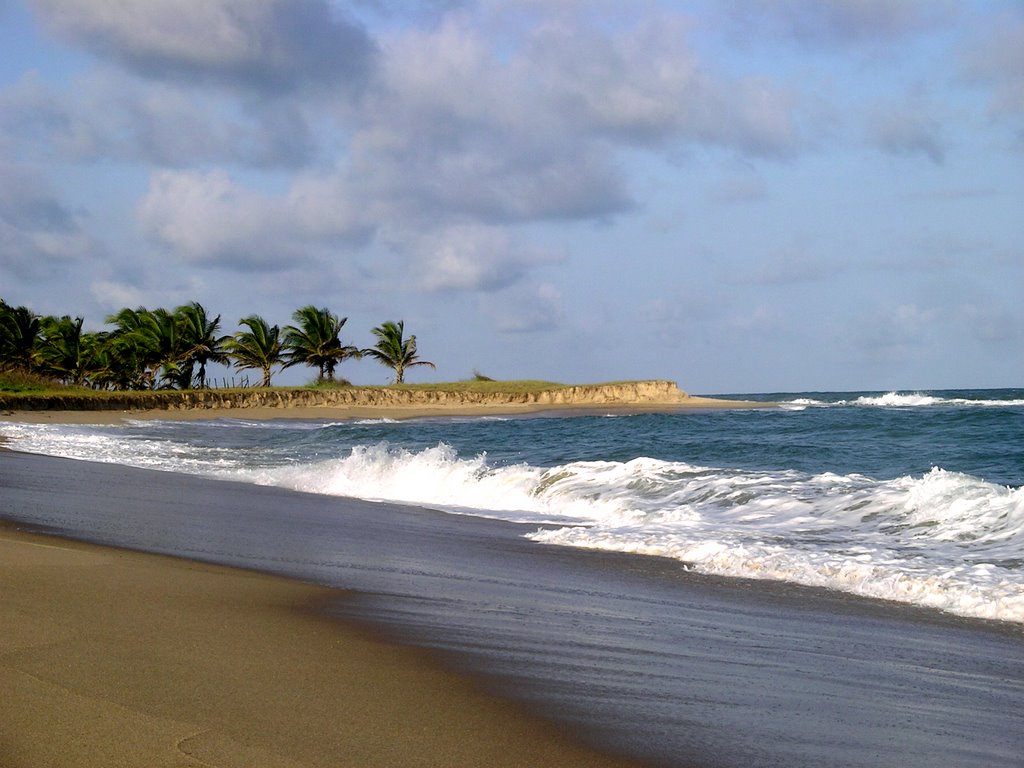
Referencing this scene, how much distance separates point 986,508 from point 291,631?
290 inches

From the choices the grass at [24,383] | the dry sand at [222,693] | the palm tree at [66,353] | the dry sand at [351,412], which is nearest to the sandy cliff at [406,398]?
the dry sand at [351,412]

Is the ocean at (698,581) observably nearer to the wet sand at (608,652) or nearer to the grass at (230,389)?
the wet sand at (608,652)

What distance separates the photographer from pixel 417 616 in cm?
530

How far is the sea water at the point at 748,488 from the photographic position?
742 centimetres

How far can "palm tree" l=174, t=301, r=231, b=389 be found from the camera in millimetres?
54531

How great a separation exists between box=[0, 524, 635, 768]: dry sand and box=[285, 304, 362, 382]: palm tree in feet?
172

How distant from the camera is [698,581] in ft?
22.9

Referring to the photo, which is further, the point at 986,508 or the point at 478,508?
the point at 478,508

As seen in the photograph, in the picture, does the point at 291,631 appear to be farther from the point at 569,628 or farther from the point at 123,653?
the point at 569,628

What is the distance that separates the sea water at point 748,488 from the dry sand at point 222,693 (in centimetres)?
391

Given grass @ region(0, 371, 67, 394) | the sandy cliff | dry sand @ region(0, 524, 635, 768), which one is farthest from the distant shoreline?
dry sand @ region(0, 524, 635, 768)

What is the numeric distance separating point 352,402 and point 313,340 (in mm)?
6730

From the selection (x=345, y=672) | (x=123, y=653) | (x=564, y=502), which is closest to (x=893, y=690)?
(x=345, y=672)

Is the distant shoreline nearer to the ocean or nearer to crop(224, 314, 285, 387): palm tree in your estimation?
crop(224, 314, 285, 387): palm tree
